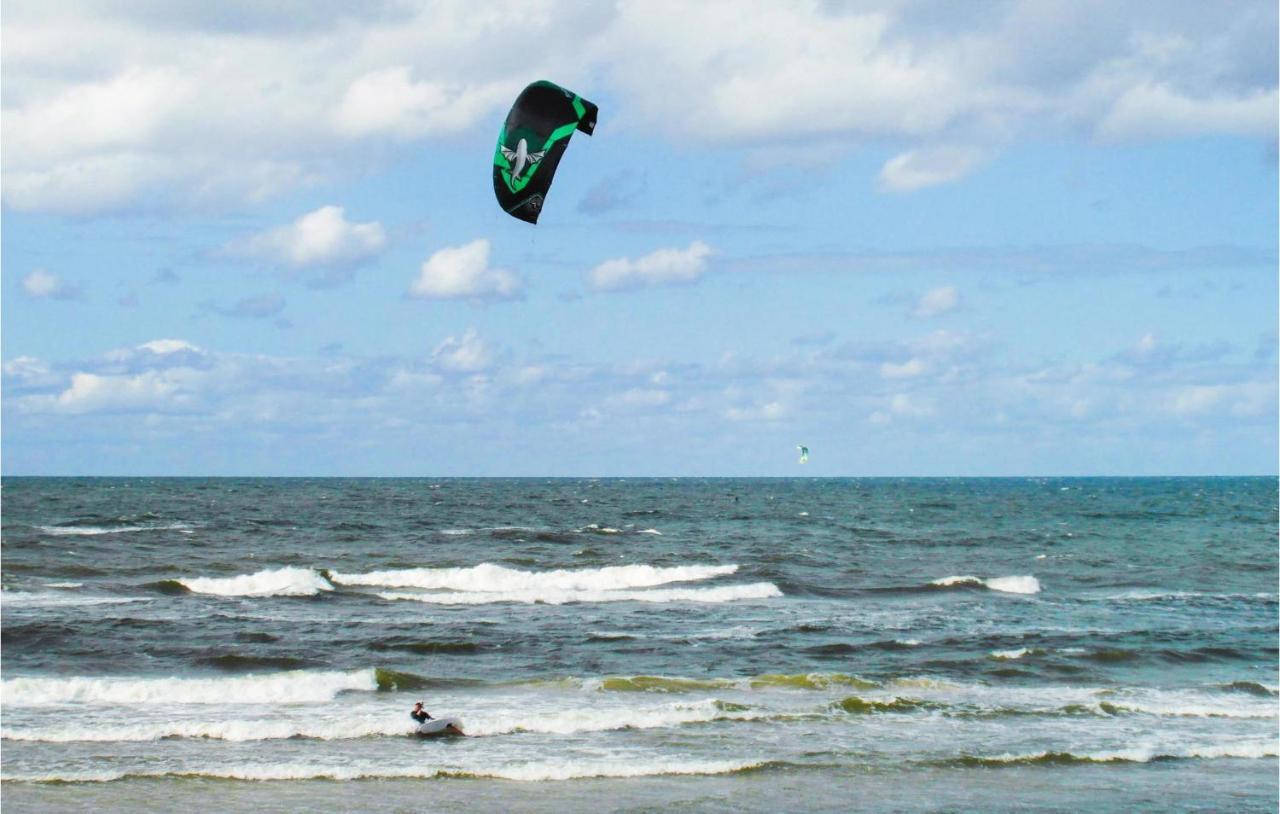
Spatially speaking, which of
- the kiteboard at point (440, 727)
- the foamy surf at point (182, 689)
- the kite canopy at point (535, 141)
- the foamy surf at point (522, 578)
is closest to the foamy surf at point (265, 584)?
the foamy surf at point (522, 578)

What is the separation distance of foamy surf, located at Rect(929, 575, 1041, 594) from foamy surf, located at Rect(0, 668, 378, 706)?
2137cm

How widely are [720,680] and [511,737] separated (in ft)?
17.2

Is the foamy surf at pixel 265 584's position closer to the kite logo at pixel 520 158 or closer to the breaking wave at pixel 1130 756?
the breaking wave at pixel 1130 756

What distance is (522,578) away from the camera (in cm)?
3984

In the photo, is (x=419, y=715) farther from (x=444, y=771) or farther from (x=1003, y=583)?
(x=1003, y=583)

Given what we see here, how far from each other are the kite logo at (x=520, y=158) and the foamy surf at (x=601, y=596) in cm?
2133

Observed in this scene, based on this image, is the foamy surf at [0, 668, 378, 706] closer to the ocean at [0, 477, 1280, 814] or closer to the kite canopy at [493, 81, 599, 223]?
the ocean at [0, 477, 1280, 814]

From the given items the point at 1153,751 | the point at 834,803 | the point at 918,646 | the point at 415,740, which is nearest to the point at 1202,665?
the point at 918,646

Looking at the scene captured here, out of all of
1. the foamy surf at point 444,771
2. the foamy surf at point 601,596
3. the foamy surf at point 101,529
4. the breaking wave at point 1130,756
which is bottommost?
the foamy surf at point 444,771

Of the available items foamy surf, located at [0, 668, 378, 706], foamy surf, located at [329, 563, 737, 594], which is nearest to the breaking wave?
foamy surf, located at [0, 668, 378, 706]

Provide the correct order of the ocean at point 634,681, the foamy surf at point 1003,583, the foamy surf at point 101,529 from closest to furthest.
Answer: the ocean at point 634,681, the foamy surf at point 1003,583, the foamy surf at point 101,529

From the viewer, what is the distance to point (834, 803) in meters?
14.9

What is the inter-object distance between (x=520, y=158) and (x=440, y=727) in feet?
29.0

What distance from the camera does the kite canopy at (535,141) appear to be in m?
12.5
